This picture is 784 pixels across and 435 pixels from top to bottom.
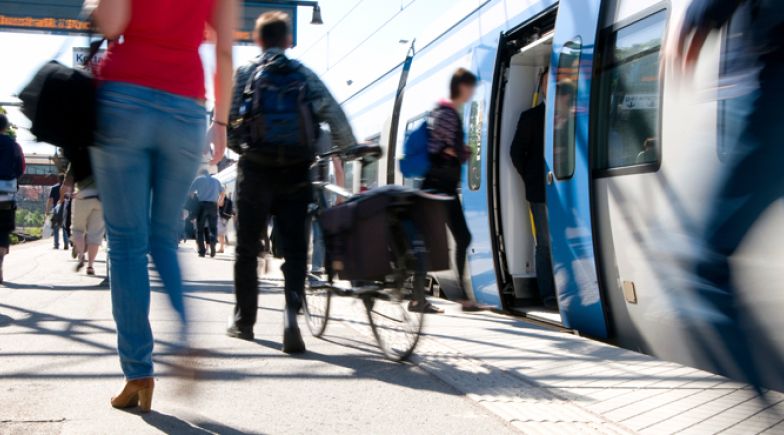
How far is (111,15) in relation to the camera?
8.47ft

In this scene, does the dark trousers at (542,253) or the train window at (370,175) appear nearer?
the dark trousers at (542,253)

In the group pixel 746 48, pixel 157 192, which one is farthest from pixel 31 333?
pixel 746 48

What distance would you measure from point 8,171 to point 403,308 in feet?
18.2

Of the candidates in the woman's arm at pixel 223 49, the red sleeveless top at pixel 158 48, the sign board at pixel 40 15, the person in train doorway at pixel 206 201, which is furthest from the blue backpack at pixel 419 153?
the sign board at pixel 40 15

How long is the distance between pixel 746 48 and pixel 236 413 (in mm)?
2241

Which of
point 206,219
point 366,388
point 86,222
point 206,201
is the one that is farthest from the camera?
point 206,219

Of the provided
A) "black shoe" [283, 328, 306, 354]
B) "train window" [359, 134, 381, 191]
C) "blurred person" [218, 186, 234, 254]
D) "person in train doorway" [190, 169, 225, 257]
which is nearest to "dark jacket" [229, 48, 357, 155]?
"black shoe" [283, 328, 306, 354]

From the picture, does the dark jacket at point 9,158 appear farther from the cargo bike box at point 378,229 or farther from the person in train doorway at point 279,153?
the cargo bike box at point 378,229

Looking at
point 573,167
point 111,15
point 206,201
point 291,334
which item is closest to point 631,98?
point 573,167

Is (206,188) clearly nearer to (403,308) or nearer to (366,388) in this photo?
(403,308)

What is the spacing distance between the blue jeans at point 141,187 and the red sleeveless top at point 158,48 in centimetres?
4

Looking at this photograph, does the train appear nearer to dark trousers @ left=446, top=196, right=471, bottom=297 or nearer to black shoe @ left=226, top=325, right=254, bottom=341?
dark trousers @ left=446, top=196, right=471, bottom=297

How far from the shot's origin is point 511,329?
5.66 m

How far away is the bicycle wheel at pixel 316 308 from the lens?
196 inches
